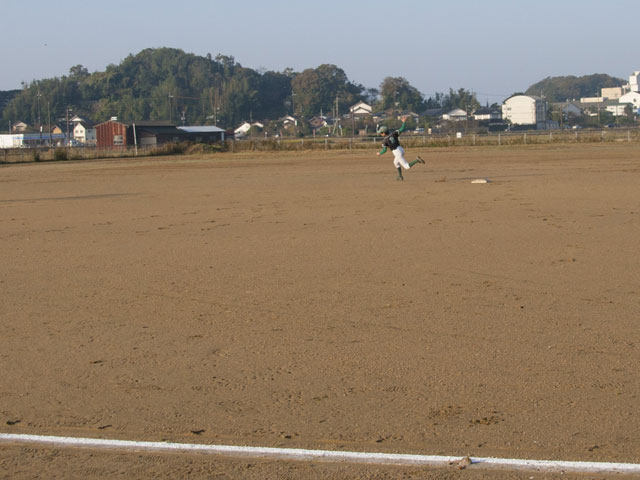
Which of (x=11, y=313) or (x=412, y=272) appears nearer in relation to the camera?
(x=11, y=313)

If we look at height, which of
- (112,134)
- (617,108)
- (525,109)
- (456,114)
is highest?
(525,109)

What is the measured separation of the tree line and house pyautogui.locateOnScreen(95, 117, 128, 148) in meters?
44.0

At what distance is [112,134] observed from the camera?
300 ft

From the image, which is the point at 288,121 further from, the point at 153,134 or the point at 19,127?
the point at 153,134

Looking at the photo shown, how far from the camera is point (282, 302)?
27.7 feet

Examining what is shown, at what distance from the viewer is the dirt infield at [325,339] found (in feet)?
16.2

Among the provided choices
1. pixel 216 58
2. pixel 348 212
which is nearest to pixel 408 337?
pixel 348 212

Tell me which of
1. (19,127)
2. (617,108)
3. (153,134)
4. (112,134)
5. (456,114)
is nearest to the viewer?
(153,134)

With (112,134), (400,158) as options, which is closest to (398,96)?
(112,134)

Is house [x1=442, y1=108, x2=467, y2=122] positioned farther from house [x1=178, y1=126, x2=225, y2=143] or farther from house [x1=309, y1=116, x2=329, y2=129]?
house [x1=178, y1=126, x2=225, y2=143]

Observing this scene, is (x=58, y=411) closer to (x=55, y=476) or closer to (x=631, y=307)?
(x=55, y=476)

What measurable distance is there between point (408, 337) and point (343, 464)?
104 inches

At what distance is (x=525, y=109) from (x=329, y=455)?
474ft

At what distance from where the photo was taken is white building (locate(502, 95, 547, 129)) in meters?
140
